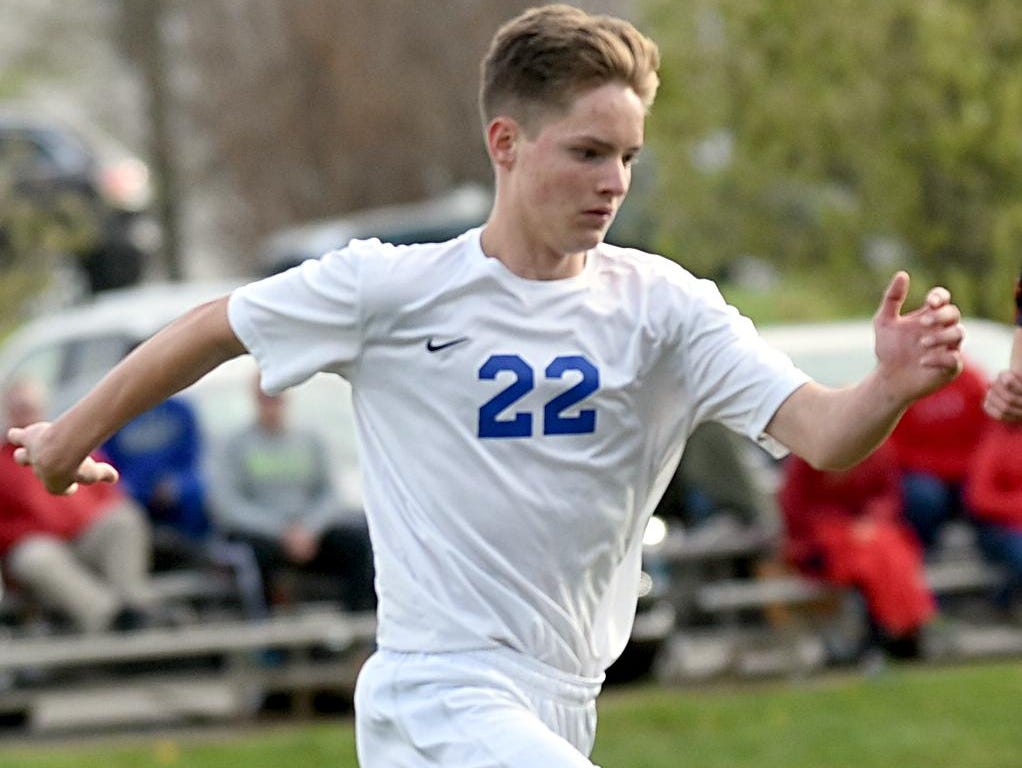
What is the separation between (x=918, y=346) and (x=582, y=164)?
803mm

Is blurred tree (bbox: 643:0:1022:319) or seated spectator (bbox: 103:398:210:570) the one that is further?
blurred tree (bbox: 643:0:1022:319)

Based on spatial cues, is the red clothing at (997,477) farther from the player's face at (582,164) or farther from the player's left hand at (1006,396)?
the player's face at (582,164)

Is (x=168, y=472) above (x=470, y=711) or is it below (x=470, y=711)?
below

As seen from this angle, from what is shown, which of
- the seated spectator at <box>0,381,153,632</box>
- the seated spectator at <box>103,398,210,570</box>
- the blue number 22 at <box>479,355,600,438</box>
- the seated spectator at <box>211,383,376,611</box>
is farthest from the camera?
the seated spectator at <box>103,398,210,570</box>

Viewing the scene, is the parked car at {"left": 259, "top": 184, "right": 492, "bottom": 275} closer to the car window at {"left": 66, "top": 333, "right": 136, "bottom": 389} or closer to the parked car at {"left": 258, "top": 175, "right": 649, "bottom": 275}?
the parked car at {"left": 258, "top": 175, "right": 649, "bottom": 275}

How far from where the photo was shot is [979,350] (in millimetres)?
13242

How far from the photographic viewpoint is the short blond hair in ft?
15.9

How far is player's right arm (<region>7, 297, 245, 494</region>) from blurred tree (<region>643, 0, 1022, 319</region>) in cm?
1066

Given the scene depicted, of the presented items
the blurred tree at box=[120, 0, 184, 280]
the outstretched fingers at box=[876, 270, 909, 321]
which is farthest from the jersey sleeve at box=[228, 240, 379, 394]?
the blurred tree at box=[120, 0, 184, 280]

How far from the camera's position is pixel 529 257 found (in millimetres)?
4996

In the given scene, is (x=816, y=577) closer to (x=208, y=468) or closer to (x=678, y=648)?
(x=678, y=648)

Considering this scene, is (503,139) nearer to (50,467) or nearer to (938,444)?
(50,467)

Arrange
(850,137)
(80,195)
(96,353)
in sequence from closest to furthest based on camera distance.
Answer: (850,137) < (96,353) < (80,195)

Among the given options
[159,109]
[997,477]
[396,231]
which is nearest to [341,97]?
[159,109]
